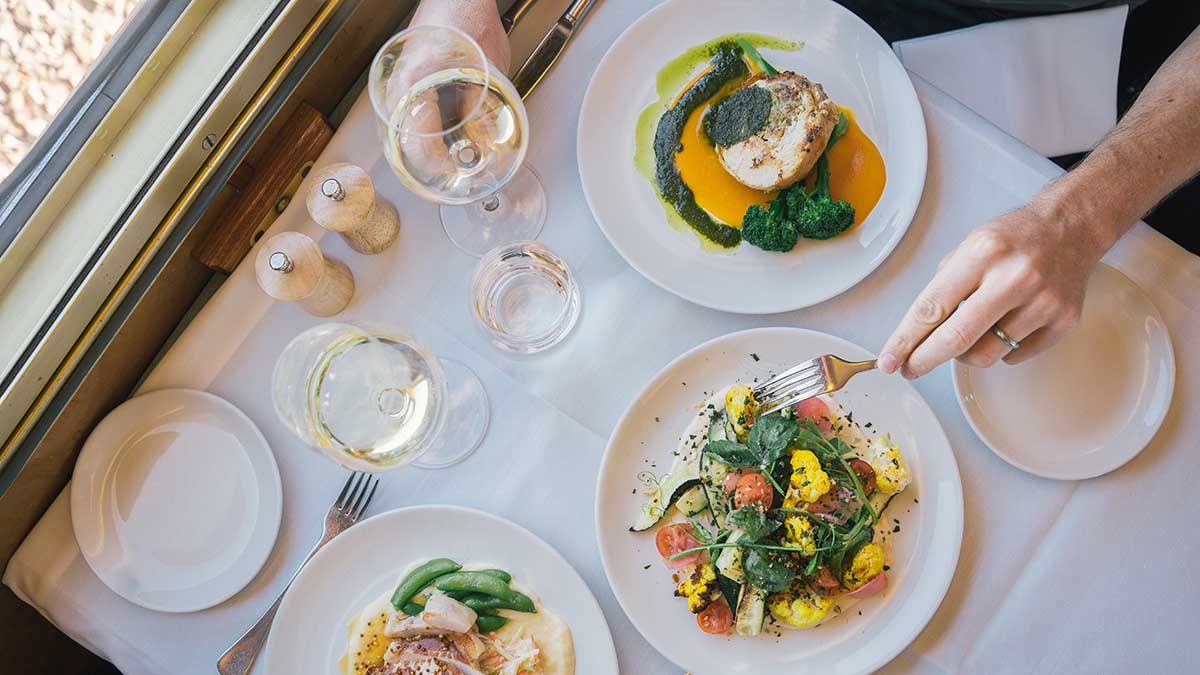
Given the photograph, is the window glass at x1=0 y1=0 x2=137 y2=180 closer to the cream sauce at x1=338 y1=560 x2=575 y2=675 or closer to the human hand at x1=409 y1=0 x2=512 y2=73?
the human hand at x1=409 y1=0 x2=512 y2=73

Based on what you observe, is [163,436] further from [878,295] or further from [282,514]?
[878,295]

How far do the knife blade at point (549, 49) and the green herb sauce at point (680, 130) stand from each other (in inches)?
7.1

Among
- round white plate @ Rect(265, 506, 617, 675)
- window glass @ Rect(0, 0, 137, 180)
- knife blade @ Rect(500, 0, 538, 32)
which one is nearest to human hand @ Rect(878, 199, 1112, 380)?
round white plate @ Rect(265, 506, 617, 675)

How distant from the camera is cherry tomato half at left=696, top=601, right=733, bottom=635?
1.28 meters

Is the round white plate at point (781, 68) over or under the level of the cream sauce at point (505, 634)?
over

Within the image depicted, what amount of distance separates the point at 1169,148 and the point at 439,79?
1176 millimetres

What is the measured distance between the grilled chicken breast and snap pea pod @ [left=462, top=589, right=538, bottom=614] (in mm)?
800

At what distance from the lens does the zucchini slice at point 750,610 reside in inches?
49.3

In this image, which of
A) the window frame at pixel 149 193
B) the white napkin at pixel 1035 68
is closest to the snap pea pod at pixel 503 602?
the window frame at pixel 149 193

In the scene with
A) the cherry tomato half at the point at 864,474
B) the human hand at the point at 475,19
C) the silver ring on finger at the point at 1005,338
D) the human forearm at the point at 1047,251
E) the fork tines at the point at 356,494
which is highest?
the human forearm at the point at 1047,251

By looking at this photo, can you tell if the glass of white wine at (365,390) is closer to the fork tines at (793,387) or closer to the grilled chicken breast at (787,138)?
the fork tines at (793,387)

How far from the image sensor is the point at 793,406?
4.29 ft

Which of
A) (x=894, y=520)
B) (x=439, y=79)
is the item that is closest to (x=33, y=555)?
(x=439, y=79)

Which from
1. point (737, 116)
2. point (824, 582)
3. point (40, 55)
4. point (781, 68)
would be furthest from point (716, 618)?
point (40, 55)
